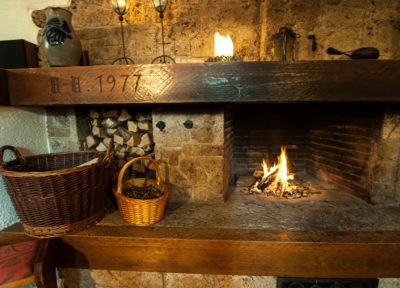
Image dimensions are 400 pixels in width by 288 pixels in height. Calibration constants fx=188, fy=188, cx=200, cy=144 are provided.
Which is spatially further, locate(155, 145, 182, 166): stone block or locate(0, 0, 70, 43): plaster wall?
locate(0, 0, 70, 43): plaster wall

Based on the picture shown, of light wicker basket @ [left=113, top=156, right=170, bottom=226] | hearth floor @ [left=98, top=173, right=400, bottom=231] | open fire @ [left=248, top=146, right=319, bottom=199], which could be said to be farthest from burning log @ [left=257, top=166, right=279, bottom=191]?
light wicker basket @ [left=113, top=156, right=170, bottom=226]

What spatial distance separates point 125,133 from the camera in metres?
1.70

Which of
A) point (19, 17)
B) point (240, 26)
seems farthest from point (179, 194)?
point (19, 17)

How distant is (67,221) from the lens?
1137 mm

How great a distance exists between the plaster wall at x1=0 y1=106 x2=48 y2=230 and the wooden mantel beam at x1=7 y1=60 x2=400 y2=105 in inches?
8.4

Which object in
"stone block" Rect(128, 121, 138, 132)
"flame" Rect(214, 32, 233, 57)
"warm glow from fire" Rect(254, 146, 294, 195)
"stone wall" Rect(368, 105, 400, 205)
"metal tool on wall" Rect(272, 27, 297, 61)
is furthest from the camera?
"warm glow from fire" Rect(254, 146, 294, 195)

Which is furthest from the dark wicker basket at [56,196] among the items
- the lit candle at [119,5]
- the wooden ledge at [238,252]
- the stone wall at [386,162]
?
the stone wall at [386,162]

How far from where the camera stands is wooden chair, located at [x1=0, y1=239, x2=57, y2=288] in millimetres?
812

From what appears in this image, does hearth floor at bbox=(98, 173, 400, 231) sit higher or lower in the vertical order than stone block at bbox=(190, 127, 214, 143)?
lower

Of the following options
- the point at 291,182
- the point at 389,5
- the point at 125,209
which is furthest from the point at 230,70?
the point at 389,5

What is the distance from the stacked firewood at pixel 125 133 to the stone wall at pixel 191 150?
204 millimetres

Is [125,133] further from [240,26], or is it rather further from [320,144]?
[320,144]

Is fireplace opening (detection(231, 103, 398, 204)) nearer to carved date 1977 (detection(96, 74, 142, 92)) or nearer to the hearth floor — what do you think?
the hearth floor

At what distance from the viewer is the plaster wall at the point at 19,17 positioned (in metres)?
1.65
